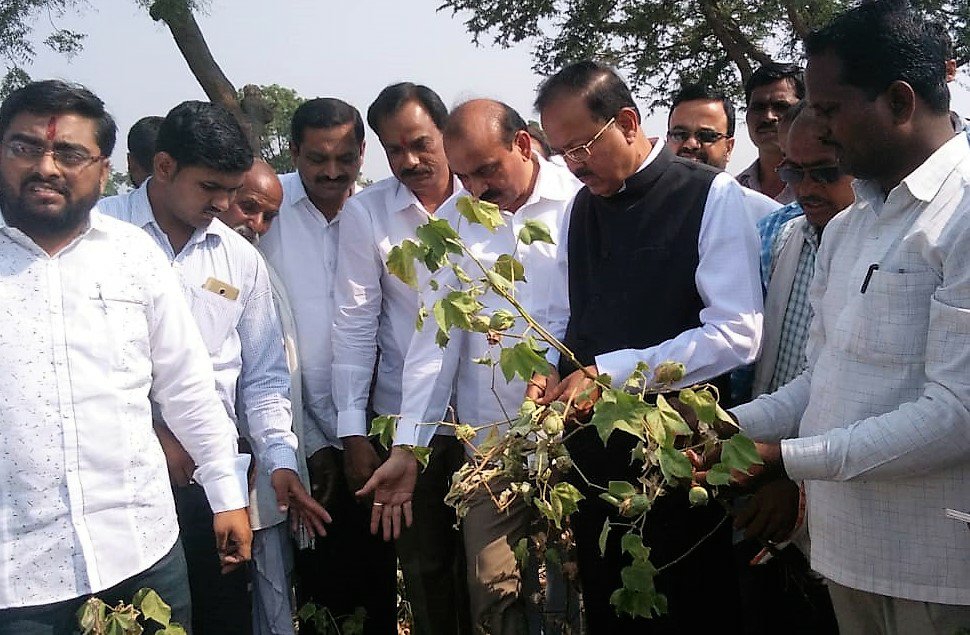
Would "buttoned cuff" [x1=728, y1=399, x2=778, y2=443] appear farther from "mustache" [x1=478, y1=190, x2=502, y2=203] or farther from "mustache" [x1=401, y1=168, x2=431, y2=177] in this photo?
"mustache" [x1=401, y1=168, x2=431, y2=177]

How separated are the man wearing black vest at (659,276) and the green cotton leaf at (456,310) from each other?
729 millimetres

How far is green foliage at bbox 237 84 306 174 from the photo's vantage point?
810 centimetres

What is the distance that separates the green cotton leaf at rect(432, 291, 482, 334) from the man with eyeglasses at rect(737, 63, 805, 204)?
77.4 inches

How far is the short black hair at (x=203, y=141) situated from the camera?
2922mm

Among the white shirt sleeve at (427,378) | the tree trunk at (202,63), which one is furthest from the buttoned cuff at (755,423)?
the tree trunk at (202,63)

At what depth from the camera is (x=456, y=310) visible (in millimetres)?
1799

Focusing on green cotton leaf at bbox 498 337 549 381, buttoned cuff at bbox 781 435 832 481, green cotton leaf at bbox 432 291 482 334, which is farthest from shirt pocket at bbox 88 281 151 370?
buttoned cuff at bbox 781 435 832 481

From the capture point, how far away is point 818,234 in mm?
2494

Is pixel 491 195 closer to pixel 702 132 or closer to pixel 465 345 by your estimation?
pixel 465 345

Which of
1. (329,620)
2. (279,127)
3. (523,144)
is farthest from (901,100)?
(279,127)

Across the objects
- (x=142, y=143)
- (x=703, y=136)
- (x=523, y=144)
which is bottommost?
(x=523, y=144)

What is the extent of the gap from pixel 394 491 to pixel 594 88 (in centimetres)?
137

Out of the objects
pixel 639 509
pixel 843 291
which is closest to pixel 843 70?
pixel 843 291

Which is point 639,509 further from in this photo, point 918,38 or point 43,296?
point 43,296
